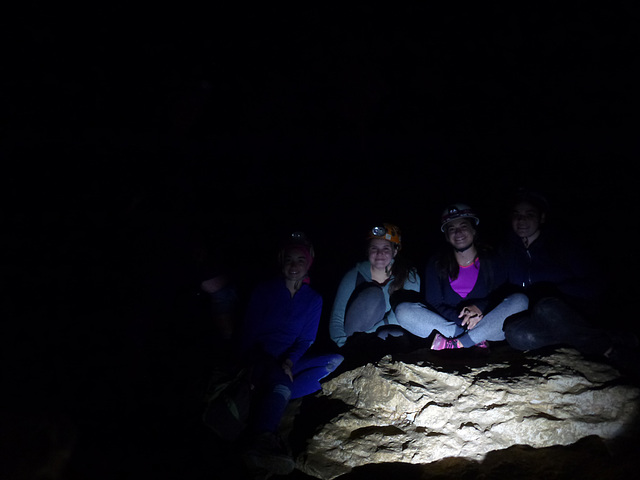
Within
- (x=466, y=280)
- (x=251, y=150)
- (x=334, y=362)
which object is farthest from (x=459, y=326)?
(x=251, y=150)

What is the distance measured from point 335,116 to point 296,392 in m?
6.98

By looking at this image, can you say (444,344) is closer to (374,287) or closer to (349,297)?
(374,287)

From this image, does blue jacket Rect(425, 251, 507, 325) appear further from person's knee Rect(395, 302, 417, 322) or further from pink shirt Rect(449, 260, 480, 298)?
person's knee Rect(395, 302, 417, 322)

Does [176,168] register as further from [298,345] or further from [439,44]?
[439,44]

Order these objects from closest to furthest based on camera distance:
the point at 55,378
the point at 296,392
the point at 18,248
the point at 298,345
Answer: the point at 296,392
the point at 298,345
the point at 55,378
the point at 18,248

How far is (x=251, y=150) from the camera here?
7.73 metres

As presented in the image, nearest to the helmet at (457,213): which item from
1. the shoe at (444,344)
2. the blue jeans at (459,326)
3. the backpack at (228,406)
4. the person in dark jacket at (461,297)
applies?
the person in dark jacket at (461,297)

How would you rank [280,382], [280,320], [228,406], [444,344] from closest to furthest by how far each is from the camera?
[228,406], [280,382], [444,344], [280,320]

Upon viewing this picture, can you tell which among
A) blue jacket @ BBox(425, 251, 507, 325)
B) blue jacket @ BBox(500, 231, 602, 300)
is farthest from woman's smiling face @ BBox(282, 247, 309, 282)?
blue jacket @ BBox(500, 231, 602, 300)

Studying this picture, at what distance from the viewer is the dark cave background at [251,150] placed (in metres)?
4.18

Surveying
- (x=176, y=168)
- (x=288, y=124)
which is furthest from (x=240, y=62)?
(x=176, y=168)

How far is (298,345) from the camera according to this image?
3.53m

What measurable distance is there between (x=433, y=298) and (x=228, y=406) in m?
2.39

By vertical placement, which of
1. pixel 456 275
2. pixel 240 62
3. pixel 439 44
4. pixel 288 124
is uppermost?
pixel 240 62
